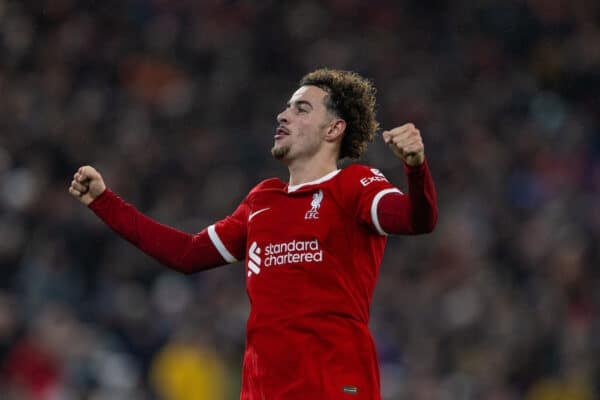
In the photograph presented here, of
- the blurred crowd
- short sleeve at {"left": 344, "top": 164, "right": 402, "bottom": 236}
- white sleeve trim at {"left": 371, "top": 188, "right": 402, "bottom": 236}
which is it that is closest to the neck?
short sleeve at {"left": 344, "top": 164, "right": 402, "bottom": 236}

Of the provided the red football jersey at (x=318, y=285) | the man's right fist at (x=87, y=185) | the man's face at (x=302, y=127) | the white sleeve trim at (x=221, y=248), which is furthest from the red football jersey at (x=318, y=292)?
the man's right fist at (x=87, y=185)

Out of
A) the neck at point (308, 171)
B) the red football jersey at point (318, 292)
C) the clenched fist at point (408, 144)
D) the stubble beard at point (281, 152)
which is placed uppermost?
the stubble beard at point (281, 152)

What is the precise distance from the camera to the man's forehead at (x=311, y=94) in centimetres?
492

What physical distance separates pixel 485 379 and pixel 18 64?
633 cm

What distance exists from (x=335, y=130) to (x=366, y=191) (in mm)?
513

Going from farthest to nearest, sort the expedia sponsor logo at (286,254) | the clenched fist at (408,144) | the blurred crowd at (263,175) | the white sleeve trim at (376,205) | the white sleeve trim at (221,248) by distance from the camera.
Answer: the blurred crowd at (263,175), the white sleeve trim at (221,248), the expedia sponsor logo at (286,254), the white sleeve trim at (376,205), the clenched fist at (408,144)

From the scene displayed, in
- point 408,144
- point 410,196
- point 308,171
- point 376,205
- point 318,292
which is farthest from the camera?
point 308,171

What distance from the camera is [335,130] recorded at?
4871 millimetres

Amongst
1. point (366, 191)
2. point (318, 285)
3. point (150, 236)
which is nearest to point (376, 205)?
point (366, 191)

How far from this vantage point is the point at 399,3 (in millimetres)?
13375

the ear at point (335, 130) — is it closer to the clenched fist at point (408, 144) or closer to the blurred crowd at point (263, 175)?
the clenched fist at point (408, 144)

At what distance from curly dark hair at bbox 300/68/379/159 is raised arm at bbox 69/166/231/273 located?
2.22ft

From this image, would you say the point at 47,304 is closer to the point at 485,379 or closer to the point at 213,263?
the point at 485,379

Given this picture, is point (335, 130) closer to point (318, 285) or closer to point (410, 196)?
point (318, 285)
